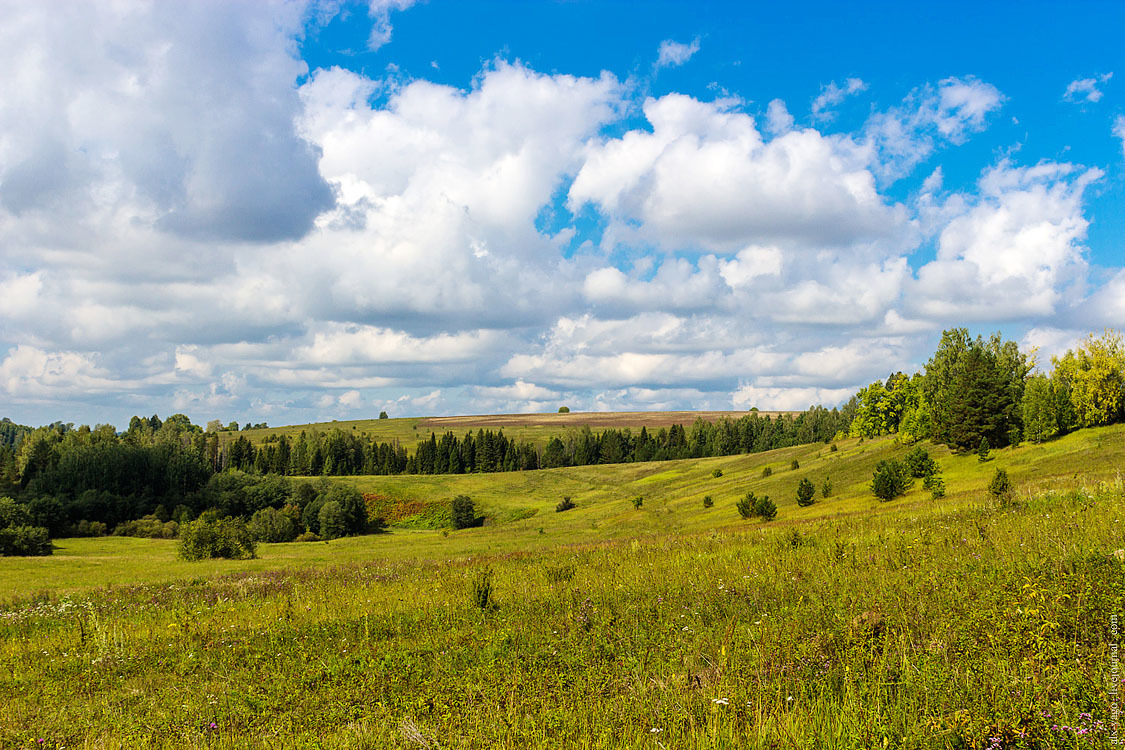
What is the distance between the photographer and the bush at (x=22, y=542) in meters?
49.4

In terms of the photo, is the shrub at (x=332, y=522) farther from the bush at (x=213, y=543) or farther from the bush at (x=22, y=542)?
the bush at (x=213, y=543)

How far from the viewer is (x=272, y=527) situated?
80.2 meters

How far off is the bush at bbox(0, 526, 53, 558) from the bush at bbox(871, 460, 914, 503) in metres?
64.0

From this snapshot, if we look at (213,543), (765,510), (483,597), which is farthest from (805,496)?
(213,543)

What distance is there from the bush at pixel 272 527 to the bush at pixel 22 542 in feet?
87.6

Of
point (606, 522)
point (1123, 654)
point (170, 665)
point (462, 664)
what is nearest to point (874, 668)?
point (1123, 654)

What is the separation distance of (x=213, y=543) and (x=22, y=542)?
23082mm

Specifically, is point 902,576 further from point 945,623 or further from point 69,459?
point 69,459

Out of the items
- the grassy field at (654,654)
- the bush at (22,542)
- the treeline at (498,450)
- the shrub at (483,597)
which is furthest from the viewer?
the treeline at (498,450)

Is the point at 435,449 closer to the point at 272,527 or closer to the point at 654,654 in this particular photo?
the point at 272,527

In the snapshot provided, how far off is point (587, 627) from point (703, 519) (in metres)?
42.5

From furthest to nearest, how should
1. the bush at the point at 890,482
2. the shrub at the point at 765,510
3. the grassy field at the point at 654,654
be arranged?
the shrub at the point at 765,510 → the bush at the point at 890,482 → the grassy field at the point at 654,654

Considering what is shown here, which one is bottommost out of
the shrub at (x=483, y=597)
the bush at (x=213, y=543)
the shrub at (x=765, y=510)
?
the bush at (x=213, y=543)

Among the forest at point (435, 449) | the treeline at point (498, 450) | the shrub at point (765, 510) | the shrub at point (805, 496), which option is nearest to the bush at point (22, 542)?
the forest at point (435, 449)
